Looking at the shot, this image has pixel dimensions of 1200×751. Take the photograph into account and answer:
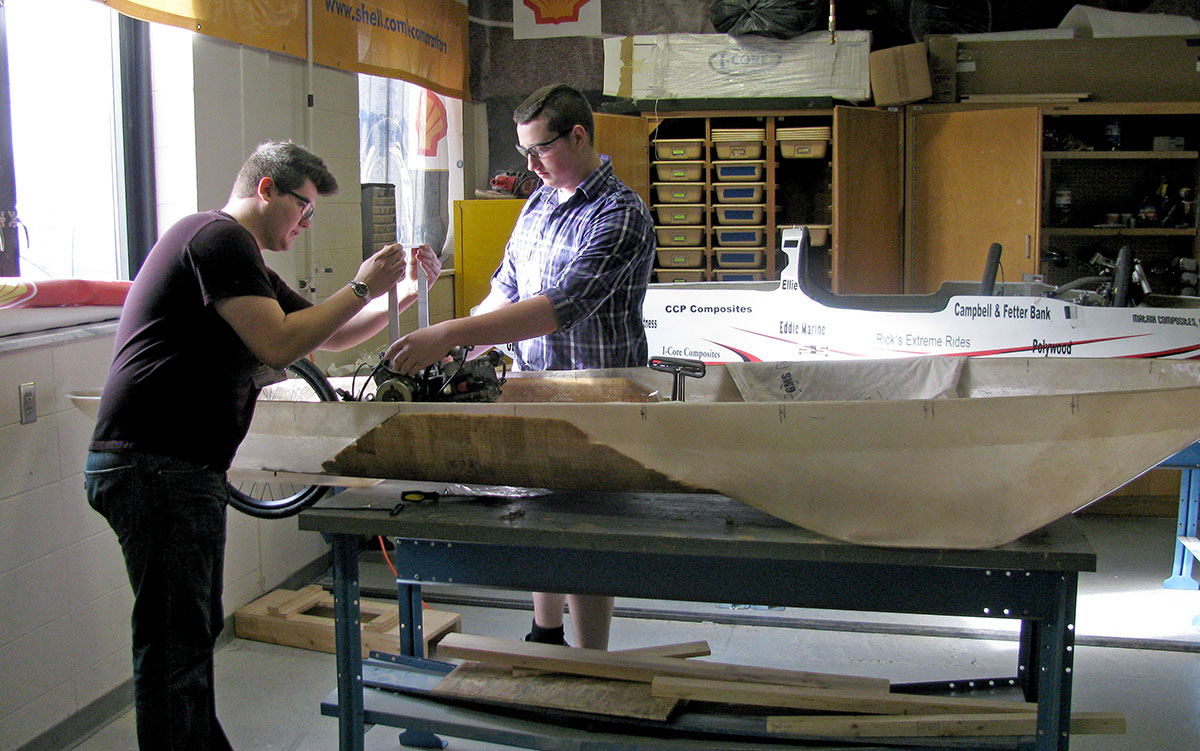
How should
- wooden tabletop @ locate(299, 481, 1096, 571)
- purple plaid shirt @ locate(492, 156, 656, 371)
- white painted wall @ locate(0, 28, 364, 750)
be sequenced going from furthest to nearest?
white painted wall @ locate(0, 28, 364, 750) < purple plaid shirt @ locate(492, 156, 656, 371) < wooden tabletop @ locate(299, 481, 1096, 571)

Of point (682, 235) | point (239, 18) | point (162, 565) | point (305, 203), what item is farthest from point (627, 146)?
point (162, 565)

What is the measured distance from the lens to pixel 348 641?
216 cm

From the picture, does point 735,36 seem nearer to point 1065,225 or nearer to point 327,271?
point 1065,225

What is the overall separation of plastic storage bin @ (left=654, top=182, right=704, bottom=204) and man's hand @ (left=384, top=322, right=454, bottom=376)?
406 cm

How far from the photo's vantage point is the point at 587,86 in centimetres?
638

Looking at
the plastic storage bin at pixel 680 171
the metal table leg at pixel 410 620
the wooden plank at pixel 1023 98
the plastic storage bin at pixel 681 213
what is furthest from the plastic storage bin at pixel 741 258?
the metal table leg at pixel 410 620

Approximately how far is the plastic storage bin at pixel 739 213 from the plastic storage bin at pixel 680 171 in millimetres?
223

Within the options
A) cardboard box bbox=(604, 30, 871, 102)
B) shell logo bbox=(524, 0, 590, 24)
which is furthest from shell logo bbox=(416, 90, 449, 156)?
cardboard box bbox=(604, 30, 871, 102)

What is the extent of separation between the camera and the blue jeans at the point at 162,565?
1.98 metres

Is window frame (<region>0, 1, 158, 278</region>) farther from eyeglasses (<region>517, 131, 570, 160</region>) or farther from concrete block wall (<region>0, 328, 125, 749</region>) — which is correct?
eyeglasses (<region>517, 131, 570, 160</region>)

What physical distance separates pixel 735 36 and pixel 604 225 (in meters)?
3.93

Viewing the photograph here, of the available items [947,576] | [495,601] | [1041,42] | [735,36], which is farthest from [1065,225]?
[947,576]

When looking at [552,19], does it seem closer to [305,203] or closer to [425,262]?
[425,262]

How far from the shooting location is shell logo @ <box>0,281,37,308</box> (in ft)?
8.16
